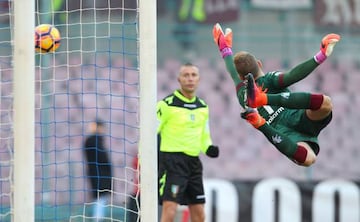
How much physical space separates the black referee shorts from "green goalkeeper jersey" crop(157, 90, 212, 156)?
91mm

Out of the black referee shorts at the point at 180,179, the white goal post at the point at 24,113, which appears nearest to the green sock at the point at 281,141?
the white goal post at the point at 24,113

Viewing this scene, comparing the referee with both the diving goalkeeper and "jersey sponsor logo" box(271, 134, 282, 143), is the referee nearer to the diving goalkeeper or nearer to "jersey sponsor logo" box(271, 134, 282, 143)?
the diving goalkeeper

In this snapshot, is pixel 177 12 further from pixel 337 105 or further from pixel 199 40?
pixel 337 105

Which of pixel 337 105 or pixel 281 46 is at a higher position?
pixel 281 46

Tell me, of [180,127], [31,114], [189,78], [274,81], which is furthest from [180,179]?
[31,114]

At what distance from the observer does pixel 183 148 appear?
10016 millimetres

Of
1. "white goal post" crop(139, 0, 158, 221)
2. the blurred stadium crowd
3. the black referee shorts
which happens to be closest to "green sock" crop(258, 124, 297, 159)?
"white goal post" crop(139, 0, 158, 221)

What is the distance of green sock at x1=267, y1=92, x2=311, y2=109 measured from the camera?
759cm

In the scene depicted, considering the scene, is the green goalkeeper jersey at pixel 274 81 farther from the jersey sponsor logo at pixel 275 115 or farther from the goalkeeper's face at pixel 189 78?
the goalkeeper's face at pixel 189 78

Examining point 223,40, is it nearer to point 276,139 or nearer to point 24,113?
point 276,139

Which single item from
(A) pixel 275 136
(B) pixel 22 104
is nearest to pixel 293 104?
(A) pixel 275 136

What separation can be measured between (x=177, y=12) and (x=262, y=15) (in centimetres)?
128

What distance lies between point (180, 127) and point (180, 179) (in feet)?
1.88

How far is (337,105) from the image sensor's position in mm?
13203
